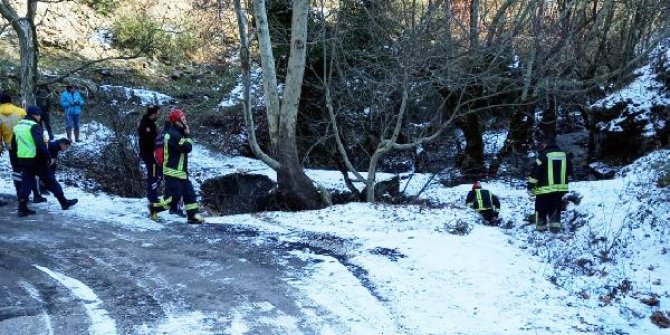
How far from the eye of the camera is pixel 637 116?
16.9 meters

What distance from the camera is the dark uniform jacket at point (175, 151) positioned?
27.6 feet

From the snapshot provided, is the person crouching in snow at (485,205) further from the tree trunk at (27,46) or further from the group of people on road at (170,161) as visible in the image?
the tree trunk at (27,46)

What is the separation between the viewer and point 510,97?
18.3 meters

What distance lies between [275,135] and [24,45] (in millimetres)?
5671

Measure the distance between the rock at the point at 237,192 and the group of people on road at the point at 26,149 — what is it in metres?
4.31

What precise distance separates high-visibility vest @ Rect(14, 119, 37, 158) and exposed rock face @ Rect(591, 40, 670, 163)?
51.7 feet

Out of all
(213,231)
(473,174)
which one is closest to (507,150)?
(473,174)

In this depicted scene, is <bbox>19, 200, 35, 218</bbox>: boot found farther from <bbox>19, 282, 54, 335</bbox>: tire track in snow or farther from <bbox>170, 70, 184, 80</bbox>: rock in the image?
<bbox>170, 70, 184, 80</bbox>: rock

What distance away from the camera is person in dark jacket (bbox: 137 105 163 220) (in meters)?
9.15

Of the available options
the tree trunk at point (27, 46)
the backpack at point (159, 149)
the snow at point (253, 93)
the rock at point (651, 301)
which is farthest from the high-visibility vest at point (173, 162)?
the snow at point (253, 93)

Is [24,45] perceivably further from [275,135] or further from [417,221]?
[417,221]

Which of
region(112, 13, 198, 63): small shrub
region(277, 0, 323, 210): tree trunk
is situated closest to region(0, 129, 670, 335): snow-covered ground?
region(277, 0, 323, 210): tree trunk

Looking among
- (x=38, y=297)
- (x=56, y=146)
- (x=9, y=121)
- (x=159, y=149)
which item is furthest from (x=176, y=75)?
(x=38, y=297)

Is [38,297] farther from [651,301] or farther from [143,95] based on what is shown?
[143,95]
